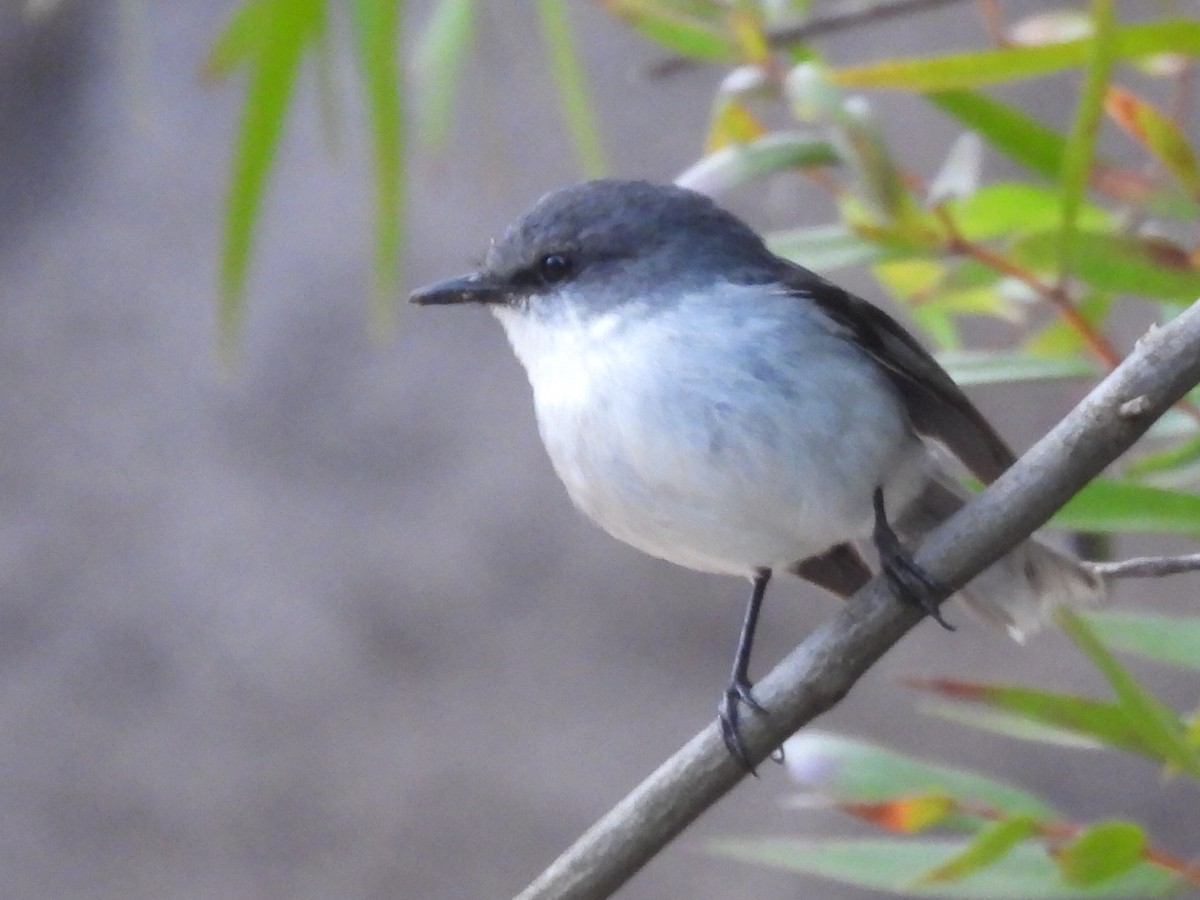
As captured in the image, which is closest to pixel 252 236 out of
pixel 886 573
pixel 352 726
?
pixel 886 573

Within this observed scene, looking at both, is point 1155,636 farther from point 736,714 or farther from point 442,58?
point 442,58

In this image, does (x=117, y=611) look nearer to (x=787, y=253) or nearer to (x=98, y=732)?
(x=98, y=732)

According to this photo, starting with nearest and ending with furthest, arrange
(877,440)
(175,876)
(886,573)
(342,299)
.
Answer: (886,573) → (877,440) → (175,876) → (342,299)

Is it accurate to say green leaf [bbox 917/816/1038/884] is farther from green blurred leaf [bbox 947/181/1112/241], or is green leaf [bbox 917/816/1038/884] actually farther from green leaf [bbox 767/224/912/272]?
green blurred leaf [bbox 947/181/1112/241]

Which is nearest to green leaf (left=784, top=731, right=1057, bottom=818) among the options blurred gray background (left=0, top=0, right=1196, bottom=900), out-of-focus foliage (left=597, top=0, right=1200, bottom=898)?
out-of-focus foliage (left=597, top=0, right=1200, bottom=898)

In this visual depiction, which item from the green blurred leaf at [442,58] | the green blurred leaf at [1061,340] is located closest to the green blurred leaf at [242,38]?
the green blurred leaf at [442,58]
